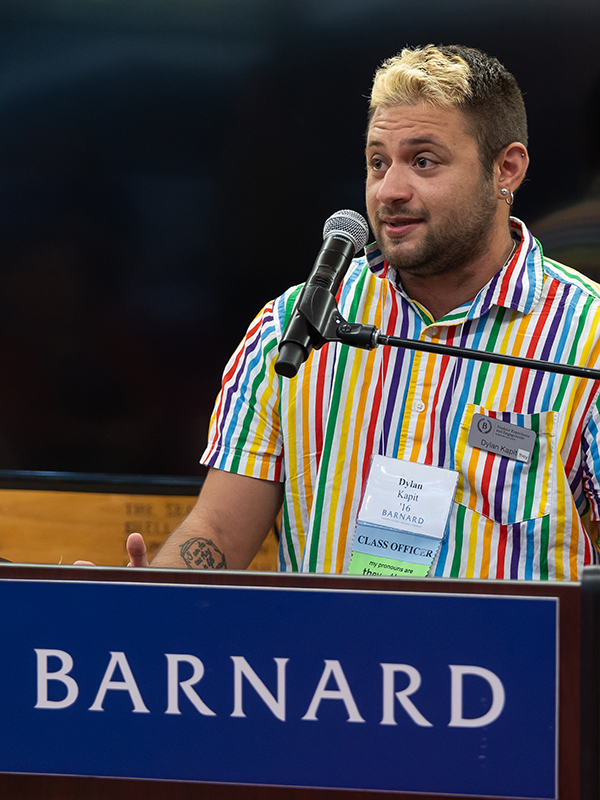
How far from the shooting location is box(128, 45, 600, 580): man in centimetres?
120

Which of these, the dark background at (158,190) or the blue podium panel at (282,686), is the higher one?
the dark background at (158,190)

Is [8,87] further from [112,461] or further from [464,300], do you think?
[464,300]

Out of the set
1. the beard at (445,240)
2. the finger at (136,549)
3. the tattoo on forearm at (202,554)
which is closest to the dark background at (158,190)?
the beard at (445,240)

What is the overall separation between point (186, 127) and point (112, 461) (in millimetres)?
807

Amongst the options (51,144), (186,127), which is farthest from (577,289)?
(51,144)

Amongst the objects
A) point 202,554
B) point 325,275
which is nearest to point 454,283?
point 325,275

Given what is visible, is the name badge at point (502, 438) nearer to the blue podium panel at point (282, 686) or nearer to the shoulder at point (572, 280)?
the shoulder at point (572, 280)

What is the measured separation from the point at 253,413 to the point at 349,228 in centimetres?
43

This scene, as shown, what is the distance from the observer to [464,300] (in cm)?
131

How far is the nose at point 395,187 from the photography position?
4.02ft

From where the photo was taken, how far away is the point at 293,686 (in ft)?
1.88

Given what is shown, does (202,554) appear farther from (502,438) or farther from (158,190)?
(158,190)

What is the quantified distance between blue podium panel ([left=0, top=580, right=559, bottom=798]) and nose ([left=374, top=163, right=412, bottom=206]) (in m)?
0.81

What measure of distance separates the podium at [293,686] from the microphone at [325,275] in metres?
0.28
